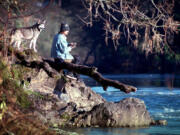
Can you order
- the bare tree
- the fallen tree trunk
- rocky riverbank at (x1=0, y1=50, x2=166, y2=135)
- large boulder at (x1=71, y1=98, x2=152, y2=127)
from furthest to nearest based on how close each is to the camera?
the bare tree → large boulder at (x1=71, y1=98, x2=152, y2=127) → rocky riverbank at (x1=0, y1=50, x2=166, y2=135) → the fallen tree trunk

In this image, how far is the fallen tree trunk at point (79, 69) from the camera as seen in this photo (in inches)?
365

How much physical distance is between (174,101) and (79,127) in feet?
27.0

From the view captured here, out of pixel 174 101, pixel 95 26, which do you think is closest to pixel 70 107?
pixel 174 101

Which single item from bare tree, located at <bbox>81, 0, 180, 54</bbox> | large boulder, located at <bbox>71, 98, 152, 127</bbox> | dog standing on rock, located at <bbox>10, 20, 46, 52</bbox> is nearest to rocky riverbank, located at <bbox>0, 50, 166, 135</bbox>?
large boulder, located at <bbox>71, 98, 152, 127</bbox>

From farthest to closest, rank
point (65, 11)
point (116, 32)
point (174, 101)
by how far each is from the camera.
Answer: point (65, 11)
point (174, 101)
point (116, 32)

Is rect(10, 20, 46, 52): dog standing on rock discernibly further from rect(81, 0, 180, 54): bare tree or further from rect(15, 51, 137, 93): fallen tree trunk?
rect(15, 51, 137, 93): fallen tree trunk

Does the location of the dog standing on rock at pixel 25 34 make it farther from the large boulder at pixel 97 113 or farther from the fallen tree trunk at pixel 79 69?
the fallen tree trunk at pixel 79 69

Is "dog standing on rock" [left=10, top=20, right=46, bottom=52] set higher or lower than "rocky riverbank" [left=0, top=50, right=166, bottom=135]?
higher

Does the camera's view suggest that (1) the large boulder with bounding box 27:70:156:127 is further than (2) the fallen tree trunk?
Yes

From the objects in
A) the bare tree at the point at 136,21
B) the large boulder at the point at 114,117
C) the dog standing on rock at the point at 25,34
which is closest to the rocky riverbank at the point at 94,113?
the large boulder at the point at 114,117

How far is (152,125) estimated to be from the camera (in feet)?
43.7

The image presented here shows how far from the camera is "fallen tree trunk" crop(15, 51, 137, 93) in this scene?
9266 millimetres

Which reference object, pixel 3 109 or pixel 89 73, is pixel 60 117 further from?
pixel 3 109

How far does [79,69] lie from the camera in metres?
10.2
